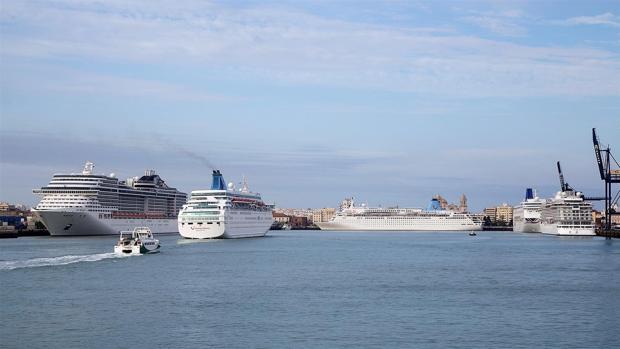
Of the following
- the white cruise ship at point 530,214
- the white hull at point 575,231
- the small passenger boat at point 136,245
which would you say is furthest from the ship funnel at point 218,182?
the white cruise ship at point 530,214

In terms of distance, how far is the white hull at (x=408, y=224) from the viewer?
508 ft

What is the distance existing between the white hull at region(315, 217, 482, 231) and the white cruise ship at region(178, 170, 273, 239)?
72.4 m

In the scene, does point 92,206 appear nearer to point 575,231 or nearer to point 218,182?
point 218,182

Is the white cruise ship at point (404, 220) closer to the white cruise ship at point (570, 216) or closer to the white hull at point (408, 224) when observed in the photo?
the white hull at point (408, 224)

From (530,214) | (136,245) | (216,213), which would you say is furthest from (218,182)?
(530,214)

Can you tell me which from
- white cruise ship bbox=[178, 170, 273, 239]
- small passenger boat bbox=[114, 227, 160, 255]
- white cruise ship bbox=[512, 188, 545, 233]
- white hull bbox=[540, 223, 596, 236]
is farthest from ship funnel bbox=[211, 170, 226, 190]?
white cruise ship bbox=[512, 188, 545, 233]

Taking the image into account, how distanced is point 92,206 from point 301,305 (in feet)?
210

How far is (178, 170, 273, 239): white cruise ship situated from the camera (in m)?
74.4

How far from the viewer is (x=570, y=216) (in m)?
109

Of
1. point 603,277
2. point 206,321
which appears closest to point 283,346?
point 206,321

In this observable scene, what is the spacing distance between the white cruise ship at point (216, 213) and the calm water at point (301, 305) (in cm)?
2878

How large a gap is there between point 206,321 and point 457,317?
780 centimetres

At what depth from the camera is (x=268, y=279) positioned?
36.3 meters

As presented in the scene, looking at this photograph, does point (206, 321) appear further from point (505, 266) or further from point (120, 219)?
point (120, 219)
